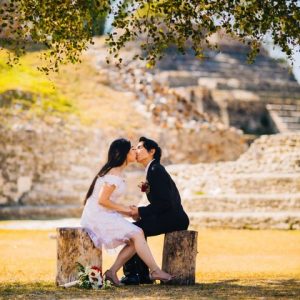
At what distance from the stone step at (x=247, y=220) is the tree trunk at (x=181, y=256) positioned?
11061mm

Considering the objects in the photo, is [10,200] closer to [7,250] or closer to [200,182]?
[200,182]

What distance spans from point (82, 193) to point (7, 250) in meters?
11.3

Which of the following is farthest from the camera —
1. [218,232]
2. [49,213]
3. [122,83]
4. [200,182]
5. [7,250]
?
[122,83]

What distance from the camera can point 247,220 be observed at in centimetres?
2152

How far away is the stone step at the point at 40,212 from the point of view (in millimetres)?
25594

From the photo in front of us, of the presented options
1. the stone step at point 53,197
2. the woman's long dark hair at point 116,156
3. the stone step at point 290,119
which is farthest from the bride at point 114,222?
the stone step at point 290,119

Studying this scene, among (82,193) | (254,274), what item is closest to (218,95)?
(82,193)

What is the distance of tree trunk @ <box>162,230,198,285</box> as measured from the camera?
1038cm

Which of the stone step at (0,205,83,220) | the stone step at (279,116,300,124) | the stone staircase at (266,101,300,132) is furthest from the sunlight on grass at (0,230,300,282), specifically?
the stone step at (279,116,300,124)

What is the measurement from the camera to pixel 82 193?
27281mm

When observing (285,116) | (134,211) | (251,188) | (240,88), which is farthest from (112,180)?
(240,88)

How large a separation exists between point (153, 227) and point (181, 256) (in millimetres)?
506

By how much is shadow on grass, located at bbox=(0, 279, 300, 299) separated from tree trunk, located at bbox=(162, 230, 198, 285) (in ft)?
0.68

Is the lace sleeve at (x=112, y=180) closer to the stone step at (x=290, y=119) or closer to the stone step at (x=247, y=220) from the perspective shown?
the stone step at (x=247, y=220)
